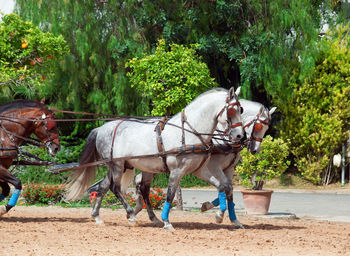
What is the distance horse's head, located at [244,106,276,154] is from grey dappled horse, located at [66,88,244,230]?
0.55 meters

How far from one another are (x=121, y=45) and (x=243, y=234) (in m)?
11.8

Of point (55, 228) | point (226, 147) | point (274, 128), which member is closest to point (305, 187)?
point (274, 128)

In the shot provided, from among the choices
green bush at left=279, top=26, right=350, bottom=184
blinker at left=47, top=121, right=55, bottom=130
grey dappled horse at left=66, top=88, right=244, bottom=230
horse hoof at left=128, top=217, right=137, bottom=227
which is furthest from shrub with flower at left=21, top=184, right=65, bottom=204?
green bush at left=279, top=26, right=350, bottom=184

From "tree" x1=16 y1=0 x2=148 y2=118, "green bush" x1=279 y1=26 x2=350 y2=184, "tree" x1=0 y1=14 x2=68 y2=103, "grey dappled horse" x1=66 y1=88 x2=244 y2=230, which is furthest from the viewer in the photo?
"green bush" x1=279 y1=26 x2=350 y2=184

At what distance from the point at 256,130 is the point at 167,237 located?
94.8 inches

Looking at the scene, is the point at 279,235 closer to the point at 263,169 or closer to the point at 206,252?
the point at 206,252

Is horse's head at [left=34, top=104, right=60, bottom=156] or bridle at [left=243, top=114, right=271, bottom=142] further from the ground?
bridle at [left=243, top=114, right=271, bottom=142]

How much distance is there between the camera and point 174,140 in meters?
8.98

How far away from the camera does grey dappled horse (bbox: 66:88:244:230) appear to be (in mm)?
8758

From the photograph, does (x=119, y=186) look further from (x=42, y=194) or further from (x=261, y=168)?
(x=42, y=194)

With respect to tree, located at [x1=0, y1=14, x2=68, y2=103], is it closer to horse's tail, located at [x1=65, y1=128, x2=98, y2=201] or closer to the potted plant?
horse's tail, located at [x1=65, y1=128, x2=98, y2=201]

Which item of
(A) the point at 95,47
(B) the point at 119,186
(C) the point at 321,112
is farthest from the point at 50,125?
(C) the point at 321,112

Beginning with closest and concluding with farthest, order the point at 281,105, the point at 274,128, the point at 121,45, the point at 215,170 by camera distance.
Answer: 1. the point at 215,170
2. the point at 121,45
3. the point at 281,105
4. the point at 274,128

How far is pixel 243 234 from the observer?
28.0 ft
